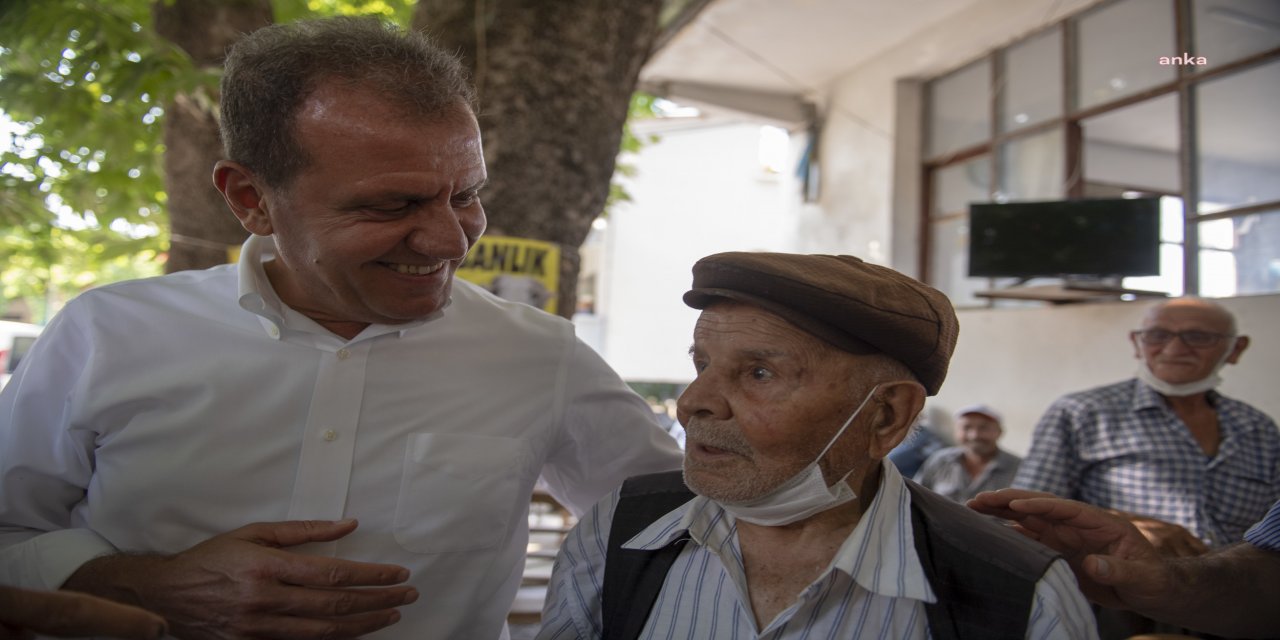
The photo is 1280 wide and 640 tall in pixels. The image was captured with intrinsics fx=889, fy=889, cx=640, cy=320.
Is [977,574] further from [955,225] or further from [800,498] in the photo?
[955,225]

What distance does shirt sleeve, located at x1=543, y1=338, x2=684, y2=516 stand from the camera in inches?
82.4

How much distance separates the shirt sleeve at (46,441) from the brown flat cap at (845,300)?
1240 mm

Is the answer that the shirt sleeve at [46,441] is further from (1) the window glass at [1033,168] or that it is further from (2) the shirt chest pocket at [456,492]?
(1) the window glass at [1033,168]

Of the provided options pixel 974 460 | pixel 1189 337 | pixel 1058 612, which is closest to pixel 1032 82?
pixel 974 460

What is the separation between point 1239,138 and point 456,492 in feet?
20.6

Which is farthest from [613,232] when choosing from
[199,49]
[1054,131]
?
[199,49]

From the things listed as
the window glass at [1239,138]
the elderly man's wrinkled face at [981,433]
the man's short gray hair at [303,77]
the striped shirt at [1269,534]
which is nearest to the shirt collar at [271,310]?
the man's short gray hair at [303,77]

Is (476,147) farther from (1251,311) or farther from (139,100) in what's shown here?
(1251,311)

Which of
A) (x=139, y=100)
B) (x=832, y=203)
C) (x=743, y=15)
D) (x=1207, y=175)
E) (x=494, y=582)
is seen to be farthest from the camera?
(x=832, y=203)

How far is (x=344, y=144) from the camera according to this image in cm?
165

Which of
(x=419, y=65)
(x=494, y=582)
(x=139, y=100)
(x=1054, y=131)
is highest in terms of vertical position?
(x=1054, y=131)

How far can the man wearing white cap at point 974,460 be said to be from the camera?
6.60 m

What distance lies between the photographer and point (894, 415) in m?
1.75

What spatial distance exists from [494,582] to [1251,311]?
230 inches
